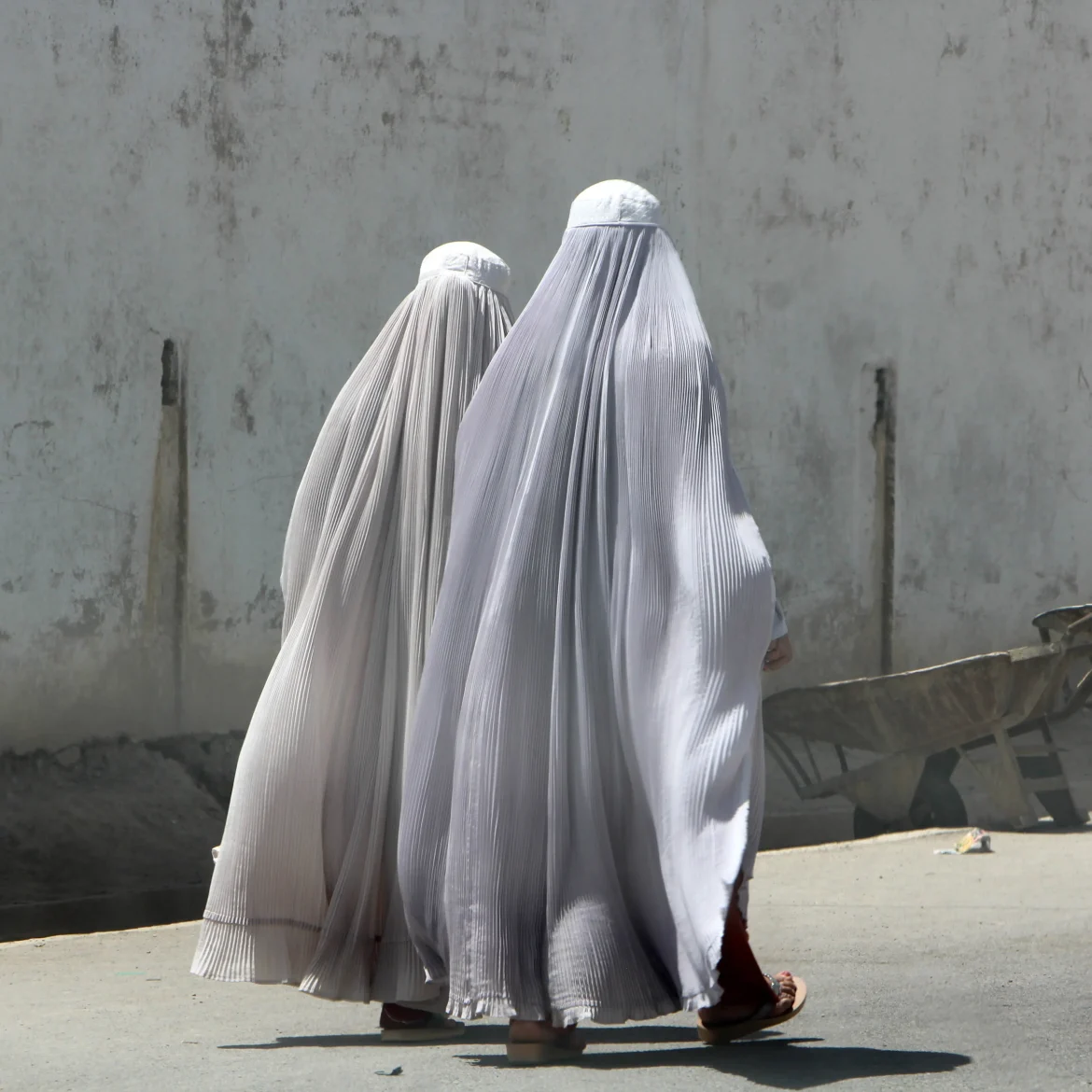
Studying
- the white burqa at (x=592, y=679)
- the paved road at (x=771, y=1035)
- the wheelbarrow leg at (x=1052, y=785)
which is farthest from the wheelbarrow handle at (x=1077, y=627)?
the white burqa at (x=592, y=679)

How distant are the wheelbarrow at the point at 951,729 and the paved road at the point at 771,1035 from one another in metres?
1.19

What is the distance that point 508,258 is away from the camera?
8.70 metres

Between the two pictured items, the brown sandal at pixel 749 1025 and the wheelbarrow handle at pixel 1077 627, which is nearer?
the brown sandal at pixel 749 1025

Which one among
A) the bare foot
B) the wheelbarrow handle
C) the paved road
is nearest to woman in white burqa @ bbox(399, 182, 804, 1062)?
the bare foot

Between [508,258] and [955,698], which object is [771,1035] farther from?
[508,258]

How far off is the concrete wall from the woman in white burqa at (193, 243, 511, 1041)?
3984 mm

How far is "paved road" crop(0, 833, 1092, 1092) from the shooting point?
345 centimetres

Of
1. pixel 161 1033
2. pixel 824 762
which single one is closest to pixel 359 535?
pixel 161 1033

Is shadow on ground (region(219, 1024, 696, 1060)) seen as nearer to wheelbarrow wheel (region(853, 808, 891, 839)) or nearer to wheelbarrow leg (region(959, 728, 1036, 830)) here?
wheelbarrow leg (region(959, 728, 1036, 830))

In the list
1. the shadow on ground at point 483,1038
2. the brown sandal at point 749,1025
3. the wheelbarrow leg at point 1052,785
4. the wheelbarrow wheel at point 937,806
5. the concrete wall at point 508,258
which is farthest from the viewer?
the concrete wall at point 508,258

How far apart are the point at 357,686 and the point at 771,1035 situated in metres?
1.07

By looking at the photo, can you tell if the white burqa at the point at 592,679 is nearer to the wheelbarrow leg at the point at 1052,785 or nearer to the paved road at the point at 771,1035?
the paved road at the point at 771,1035

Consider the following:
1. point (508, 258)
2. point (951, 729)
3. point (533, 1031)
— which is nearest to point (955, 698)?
point (951, 729)

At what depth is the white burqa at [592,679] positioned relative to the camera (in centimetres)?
346
